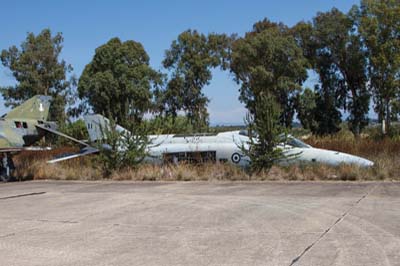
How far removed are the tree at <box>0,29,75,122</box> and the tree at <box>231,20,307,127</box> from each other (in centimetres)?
1792

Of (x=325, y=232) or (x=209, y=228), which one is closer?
(x=325, y=232)

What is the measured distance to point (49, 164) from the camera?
2202 centimetres

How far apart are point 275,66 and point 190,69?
9.79 meters

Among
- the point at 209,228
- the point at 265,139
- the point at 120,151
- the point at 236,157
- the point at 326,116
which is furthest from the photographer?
the point at 326,116

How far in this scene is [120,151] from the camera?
769 inches

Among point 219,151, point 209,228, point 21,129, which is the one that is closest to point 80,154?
point 21,129

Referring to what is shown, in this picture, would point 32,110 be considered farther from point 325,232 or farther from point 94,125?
point 325,232

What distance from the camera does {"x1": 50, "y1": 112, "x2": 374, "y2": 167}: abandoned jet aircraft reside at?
1723 cm

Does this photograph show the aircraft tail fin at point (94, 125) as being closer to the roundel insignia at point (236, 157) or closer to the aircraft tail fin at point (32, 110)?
the aircraft tail fin at point (32, 110)

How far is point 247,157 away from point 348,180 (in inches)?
151

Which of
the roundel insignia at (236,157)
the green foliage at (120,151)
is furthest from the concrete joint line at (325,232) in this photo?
the green foliage at (120,151)

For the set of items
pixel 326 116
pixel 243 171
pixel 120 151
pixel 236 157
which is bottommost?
pixel 243 171

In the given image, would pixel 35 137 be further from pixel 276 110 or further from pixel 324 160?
pixel 324 160

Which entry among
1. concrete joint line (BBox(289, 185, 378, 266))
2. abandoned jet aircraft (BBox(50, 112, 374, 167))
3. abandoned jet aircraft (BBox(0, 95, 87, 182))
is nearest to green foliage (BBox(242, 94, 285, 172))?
abandoned jet aircraft (BBox(50, 112, 374, 167))
